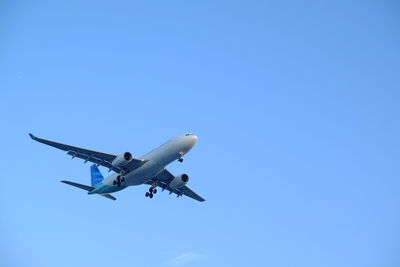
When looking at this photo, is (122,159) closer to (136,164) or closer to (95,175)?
(136,164)

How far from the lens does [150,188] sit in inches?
2142

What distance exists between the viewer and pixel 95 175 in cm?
6022

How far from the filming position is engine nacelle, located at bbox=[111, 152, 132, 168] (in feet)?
156

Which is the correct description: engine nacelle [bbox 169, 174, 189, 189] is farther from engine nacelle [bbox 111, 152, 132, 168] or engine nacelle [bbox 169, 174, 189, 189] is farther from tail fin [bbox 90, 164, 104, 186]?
tail fin [bbox 90, 164, 104, 186]

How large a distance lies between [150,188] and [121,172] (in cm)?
571

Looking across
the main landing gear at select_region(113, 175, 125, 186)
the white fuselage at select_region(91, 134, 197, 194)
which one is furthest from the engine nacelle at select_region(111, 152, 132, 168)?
the main landing gear at select_region(113, 175, 125, 186)

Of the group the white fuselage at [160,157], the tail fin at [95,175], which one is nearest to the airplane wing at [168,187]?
the white fuselage at [160,157]

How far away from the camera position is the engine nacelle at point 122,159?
156 feet

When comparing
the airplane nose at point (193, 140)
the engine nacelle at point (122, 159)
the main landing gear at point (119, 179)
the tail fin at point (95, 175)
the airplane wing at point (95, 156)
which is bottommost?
the main landing gear at point (119, 179)

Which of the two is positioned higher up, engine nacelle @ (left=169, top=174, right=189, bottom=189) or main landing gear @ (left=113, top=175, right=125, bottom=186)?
engine nacelle @ (left=169, top=174, right=189, bottom=189)

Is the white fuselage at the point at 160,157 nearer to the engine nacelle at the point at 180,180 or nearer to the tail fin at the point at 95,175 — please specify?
the engine nacelle at the point at 180,180

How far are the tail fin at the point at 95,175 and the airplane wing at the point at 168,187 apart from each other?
6963mm

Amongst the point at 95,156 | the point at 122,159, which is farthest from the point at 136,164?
the point at 95,156

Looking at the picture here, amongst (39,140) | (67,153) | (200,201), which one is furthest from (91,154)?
(200,201)
